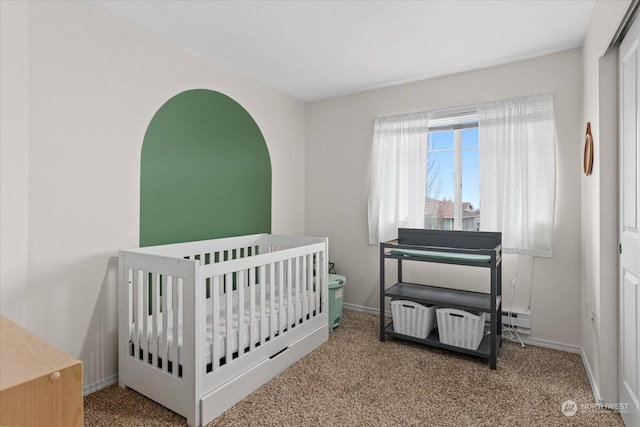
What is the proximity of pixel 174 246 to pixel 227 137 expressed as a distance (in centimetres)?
110

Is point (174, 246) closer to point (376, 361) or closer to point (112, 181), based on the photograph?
point (112, 181)

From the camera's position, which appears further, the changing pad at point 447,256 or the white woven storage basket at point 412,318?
the white woven storage basket at point 412,318

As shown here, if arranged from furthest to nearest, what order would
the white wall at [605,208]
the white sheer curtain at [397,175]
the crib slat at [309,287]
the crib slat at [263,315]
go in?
the white sheer curtain at [397,175] < the crib slat at [309,287] < the crib slat at [263,315] < the white wall at [605,208]

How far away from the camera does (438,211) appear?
3.27 metres

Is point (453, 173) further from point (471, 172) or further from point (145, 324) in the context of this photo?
point (145, 324)

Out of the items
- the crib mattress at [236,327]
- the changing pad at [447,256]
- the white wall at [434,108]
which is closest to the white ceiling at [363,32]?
the white wall at [434,108]

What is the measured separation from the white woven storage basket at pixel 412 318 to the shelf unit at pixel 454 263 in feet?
0.14

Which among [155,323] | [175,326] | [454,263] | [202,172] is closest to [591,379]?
[454,263]

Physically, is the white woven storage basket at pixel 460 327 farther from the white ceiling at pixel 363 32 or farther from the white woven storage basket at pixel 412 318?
the white ceiling at pixel 363 32

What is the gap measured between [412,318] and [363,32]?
222 centimetres

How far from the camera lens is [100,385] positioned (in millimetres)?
2121

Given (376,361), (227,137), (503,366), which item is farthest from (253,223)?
(503,366)

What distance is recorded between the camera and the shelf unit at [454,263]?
96.2 inches

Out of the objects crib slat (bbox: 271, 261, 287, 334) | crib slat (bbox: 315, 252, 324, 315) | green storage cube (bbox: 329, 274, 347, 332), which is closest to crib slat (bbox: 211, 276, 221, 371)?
crib slat (bbox: 271, 261, 287, 334)
